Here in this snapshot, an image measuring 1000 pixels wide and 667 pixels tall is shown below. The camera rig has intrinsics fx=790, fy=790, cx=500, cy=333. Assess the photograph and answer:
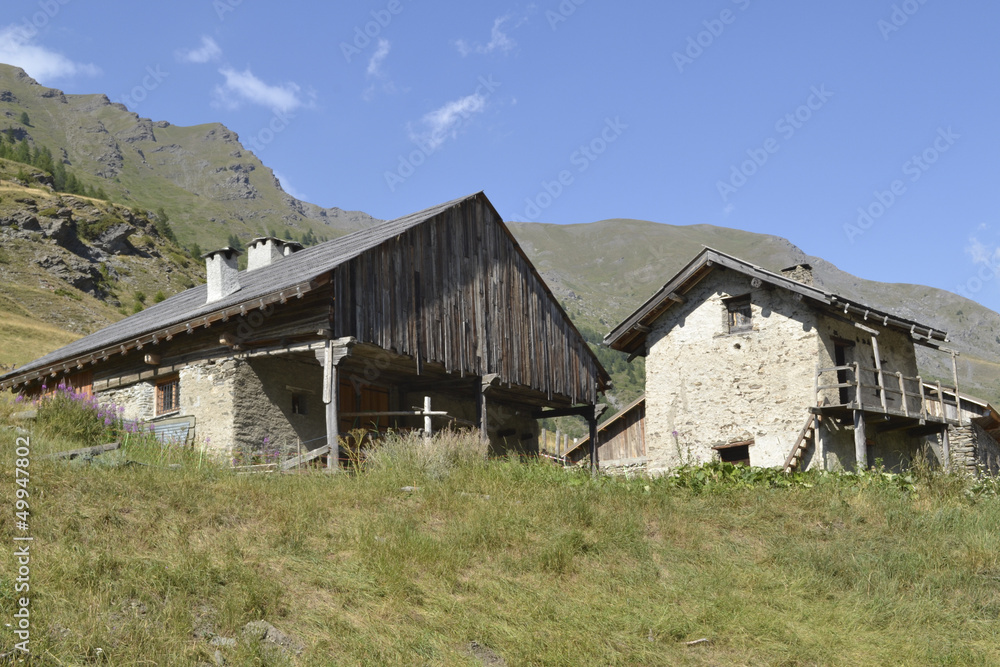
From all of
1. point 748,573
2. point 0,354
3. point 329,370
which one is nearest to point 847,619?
point 748,573

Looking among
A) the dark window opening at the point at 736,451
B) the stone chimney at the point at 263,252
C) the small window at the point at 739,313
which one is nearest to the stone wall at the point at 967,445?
the dark window opening at the point at 736,451

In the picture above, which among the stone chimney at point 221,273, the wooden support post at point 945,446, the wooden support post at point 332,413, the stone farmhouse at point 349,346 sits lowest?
the wooden support post at point 945,446

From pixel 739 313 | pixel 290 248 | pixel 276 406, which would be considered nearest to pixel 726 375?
pixel 739 313

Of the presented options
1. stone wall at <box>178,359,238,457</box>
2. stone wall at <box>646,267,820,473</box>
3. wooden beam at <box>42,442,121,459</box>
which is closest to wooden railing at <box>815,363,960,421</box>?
stone wall at <box>646,267,820,473</box>

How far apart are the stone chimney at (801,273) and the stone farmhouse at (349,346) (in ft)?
20.5

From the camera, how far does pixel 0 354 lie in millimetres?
35875

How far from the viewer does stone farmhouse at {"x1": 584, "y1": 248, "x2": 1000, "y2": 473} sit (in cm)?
1930

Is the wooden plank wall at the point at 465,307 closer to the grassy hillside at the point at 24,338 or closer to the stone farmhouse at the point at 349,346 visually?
the stone farmhouse at the point at 349,346

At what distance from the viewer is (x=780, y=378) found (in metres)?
19.8

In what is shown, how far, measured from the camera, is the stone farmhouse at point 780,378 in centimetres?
1930

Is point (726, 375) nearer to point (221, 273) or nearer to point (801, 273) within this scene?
point (801, 273)

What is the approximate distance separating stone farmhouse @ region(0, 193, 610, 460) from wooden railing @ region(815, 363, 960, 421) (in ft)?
21.8

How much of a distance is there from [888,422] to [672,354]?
5860mm

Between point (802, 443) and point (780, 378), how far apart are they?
179cm
